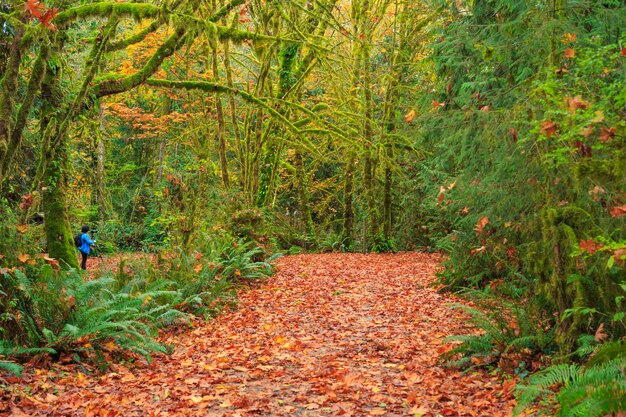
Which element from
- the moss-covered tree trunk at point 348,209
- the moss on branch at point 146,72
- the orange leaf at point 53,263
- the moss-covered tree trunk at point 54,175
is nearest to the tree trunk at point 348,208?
the moss-covered tree trunk at point 348,209

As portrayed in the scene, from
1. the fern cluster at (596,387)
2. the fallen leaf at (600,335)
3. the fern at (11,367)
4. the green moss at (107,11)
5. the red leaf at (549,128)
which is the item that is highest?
the green moss at (107,11)

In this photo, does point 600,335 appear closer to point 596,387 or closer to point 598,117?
point 596,387

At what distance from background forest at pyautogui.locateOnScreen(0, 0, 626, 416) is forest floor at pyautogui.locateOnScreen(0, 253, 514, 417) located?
40cm

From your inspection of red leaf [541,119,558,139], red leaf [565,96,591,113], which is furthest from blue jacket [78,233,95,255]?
red leaf [565,96,591,113]

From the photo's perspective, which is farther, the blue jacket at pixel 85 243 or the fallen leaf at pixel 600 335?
the blue jacket at pixel 85 243

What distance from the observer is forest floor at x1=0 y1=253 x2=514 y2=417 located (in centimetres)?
484

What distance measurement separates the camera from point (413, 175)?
19.8 meters

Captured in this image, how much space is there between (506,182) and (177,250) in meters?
6.94

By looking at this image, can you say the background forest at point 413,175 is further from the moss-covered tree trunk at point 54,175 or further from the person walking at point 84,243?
the person walking at point 84,243

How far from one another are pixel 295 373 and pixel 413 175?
14.7 meters

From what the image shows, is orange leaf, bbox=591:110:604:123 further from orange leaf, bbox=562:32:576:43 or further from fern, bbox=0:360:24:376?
fern, bbox=0:360:24:376

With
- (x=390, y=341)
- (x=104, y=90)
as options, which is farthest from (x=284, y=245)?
(x=390, y=341)

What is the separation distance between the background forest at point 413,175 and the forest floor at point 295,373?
40cm

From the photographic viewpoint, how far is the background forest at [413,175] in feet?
14.5
